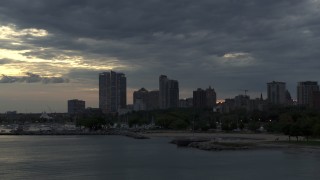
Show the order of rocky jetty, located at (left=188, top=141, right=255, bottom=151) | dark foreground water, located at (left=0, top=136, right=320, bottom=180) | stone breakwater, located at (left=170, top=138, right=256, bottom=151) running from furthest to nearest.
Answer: stone breakwater, located at (left=170, top=138, right=256, bottom=151) → rocky jetty, located at (left=188, top=141, right=255, bottom=151) → dark foreground water, located at (left=0, top=136, right=320, bottom=180)

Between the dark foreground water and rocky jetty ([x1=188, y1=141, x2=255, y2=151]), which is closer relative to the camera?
the dark foreground water

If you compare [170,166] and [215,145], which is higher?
[215,145]

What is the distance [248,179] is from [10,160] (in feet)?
109

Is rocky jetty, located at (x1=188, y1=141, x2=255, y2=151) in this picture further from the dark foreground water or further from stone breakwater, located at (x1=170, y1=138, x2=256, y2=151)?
the dark foreground water

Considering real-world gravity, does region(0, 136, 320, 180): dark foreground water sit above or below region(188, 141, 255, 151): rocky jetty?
below

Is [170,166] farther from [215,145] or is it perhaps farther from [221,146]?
[215,145]

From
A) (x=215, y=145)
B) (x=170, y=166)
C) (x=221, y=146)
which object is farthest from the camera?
(x=215, y=145)

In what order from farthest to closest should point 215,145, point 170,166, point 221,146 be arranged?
point 215,145 → point 221,146 → point 170,166

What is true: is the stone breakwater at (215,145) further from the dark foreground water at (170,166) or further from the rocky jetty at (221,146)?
the dark foreground water at (170,166)

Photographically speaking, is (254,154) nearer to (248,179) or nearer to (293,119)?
(248,179)

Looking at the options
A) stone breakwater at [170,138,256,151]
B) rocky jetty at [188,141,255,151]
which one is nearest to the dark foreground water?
rocky jetty at [188,141,255,151]

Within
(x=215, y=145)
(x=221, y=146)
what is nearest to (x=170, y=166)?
(x=221, y=146)

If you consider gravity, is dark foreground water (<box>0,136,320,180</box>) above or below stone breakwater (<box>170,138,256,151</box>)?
below

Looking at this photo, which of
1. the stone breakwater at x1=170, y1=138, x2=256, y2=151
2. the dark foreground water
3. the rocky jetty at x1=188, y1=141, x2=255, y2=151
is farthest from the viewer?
the stone breakwater at x1=170, y1=138, x2=256, y2=151
